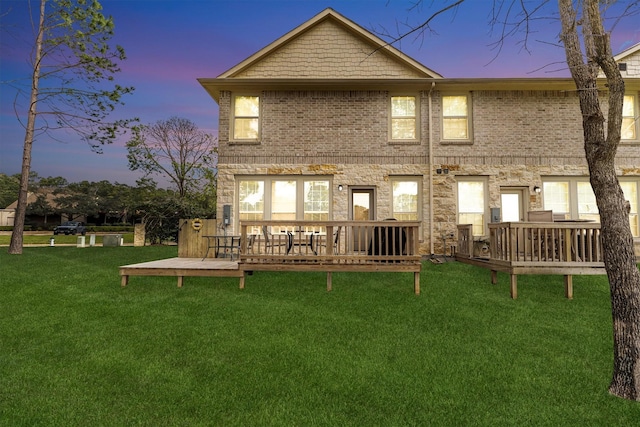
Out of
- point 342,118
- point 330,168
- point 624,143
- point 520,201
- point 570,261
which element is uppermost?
point 342,118

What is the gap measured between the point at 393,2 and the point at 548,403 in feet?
14.4

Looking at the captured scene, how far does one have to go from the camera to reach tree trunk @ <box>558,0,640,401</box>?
123 inches

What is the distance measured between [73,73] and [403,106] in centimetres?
1522

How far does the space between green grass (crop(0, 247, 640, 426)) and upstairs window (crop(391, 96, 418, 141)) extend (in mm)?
6207

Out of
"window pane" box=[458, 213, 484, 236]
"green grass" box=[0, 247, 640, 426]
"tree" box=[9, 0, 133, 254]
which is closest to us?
"green grass" box=[0, 247, 640, 426]

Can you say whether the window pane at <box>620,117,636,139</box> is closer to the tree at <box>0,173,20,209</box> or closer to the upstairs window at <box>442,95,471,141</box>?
the upstairs window at <box>442,95,471,141</box>

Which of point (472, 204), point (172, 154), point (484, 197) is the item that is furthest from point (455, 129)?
point (172, 154)

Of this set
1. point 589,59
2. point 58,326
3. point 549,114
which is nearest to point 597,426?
point 589,59

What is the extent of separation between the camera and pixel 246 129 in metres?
12.0

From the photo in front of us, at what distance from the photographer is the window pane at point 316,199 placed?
11.8m

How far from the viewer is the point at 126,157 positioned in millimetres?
25312

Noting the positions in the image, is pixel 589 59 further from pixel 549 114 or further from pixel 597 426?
pixel 549 114

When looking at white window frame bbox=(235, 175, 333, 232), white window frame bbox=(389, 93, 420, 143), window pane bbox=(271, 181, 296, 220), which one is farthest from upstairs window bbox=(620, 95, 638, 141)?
window pane bbox=(271, 181, 296, 220)

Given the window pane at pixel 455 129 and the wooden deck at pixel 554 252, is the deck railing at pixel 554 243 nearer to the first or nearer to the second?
the wooden deck at pixel 554 252
